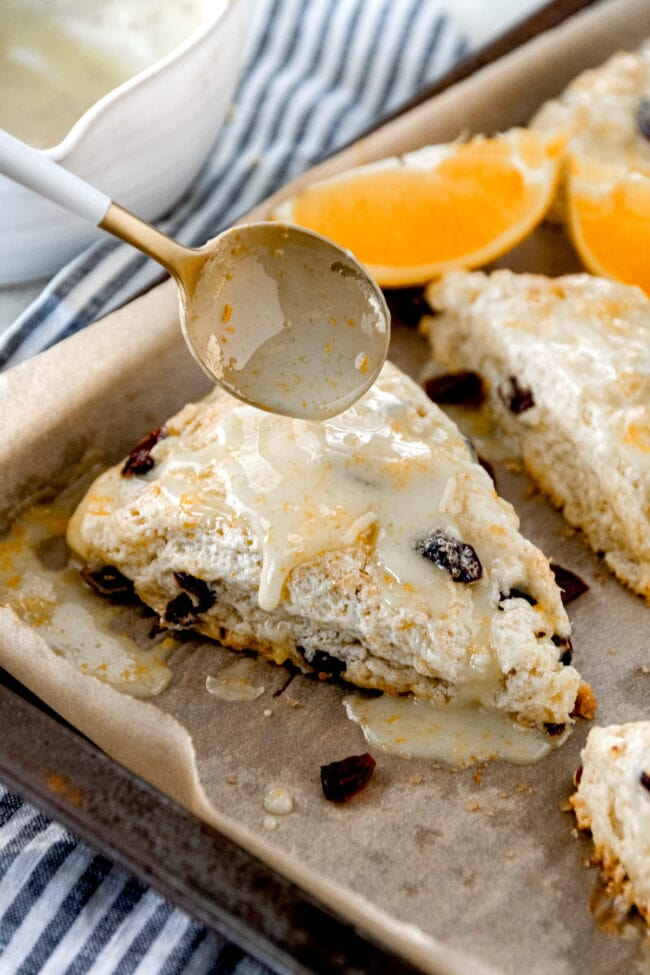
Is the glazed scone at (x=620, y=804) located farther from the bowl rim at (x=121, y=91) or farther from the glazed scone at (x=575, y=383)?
the bowl rim at (x=121, y=91)

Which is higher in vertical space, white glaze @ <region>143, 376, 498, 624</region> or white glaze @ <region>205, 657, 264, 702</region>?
white glaze @ <region>143, 376, 498, 624</region>

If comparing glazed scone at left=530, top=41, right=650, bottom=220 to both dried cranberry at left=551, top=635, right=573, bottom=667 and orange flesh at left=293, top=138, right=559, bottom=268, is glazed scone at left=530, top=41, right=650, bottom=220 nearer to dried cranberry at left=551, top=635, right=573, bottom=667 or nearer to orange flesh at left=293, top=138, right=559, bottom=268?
orange flesh at left=293, top=138, right=559, bottom=268

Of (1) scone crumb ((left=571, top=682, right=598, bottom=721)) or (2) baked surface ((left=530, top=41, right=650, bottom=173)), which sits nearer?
(1) scone crumb ((left=571, top=682, right=598, bottom=721))

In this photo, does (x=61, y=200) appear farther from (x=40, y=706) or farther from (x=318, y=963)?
(x=318, y=963)

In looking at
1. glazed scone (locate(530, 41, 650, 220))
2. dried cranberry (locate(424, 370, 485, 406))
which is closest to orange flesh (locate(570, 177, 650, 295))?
glazed scone (locate(530, 41, 650, 220))

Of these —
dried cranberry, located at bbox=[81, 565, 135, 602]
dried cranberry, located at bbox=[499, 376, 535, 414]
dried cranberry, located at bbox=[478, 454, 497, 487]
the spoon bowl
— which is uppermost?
the spoon bowl

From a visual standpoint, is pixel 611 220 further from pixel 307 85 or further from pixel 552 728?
pixel 552 728

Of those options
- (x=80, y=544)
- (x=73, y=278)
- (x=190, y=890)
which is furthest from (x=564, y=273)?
(x=190, y=890)

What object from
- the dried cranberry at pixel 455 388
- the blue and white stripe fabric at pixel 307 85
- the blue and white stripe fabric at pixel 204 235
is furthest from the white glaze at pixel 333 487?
the blue and white stripe fabric at pixel 307 85
